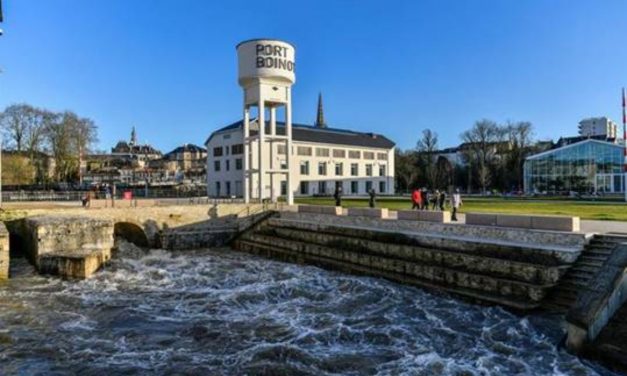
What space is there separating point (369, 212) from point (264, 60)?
14073 millimetres

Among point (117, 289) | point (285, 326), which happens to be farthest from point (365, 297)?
point (117, 289)

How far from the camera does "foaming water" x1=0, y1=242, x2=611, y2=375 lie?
396 inches

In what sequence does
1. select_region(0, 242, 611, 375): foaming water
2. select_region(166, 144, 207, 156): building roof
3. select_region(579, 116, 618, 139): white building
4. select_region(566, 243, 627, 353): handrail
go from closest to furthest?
select_region(566, 243, 627, 353): handrail, select_region(0, 242, 611, 375): foaming water, select_region(579, 116, 618, 139): white building, select_region(166, 144, 207, 156): building roof

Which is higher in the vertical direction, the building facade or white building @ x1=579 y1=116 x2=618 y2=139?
white building @ x1=579 y1=116 x2=618 y2=139

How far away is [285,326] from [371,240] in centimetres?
1015

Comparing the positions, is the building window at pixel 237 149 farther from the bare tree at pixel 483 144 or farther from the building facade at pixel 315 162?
the bare tree at pixel 483 144

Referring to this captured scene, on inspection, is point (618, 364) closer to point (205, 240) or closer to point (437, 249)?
point (437, 249)

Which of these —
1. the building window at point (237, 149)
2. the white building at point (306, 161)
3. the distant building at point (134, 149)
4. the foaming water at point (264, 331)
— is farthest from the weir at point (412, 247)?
the distant building at point (134, 149)

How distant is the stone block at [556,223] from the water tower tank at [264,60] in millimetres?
21112

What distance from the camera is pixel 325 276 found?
20.3 meters

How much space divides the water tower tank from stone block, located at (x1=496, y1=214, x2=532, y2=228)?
19687 mm

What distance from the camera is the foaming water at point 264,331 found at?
33.0 feet

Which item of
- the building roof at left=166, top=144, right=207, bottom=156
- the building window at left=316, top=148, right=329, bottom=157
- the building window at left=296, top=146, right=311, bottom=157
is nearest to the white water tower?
the building window at left=296, top=146, right=311, bottom=157

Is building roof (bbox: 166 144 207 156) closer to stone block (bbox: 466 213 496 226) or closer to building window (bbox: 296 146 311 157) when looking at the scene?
building window (bbox: 296 146 311 157)
